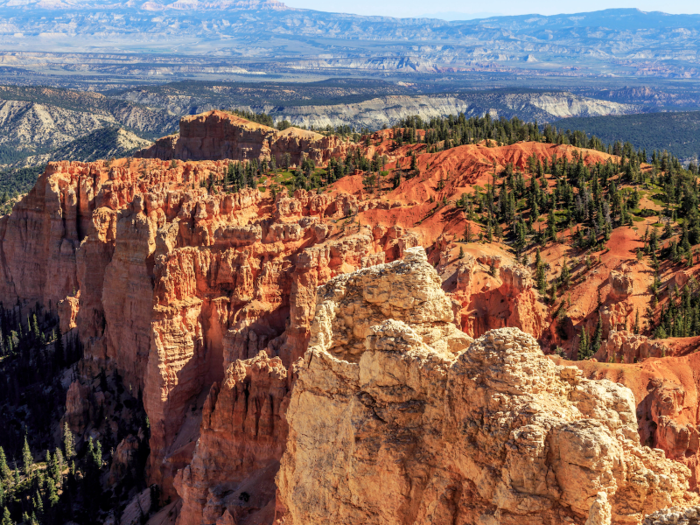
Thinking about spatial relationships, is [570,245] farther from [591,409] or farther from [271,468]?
[591,409]

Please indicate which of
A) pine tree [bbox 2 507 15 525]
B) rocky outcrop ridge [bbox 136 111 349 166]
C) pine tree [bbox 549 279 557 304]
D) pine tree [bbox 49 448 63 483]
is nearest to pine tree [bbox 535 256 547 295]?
pine tree [bbox 549 279 557 304]

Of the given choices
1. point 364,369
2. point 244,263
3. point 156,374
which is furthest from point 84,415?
point 364,369

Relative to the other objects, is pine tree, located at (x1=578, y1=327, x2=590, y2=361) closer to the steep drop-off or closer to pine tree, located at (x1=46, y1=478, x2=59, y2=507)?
the steep drop-off

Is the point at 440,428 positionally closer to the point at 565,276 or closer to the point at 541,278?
the point at 541,278

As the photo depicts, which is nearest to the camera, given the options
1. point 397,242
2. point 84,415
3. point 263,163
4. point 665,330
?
point 665,330

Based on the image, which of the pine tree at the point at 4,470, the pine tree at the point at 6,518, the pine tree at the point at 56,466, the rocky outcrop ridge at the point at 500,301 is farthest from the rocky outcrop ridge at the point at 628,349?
the pine tree at the point at 4,470

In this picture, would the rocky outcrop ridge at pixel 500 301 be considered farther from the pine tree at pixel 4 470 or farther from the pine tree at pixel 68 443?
the pine tree at pixel 4 470

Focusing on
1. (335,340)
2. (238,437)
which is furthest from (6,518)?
(335,340)
